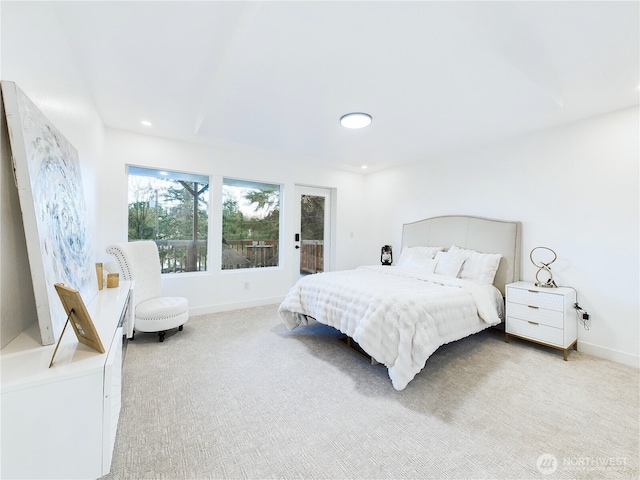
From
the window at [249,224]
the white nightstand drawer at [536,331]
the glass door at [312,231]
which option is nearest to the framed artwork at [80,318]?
the window at [249,224]

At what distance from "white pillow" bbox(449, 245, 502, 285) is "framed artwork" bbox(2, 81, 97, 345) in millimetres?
3680

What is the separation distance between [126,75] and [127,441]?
2647 mm

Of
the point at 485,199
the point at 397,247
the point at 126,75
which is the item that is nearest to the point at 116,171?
the point at 126,75

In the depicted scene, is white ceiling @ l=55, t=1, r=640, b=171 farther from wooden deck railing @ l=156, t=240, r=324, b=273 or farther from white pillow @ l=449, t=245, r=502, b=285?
wooden deck railing @ l=156, t=240, r=324, b=273

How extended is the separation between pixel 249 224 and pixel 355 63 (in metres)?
2.98

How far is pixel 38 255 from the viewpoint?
1146 mm

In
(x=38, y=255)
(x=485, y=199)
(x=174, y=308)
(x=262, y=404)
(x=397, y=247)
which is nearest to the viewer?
(x=38, y=255)

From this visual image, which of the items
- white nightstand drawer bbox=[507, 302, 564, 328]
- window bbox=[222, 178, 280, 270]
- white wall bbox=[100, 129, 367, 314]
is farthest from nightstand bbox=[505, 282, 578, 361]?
window bbox=[222, 178, 280, 270]

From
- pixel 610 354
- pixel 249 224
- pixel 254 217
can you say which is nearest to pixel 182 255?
pixel 249 224

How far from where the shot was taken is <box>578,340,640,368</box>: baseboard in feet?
8.25

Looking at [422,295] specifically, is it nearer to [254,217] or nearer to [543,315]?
[543,315]

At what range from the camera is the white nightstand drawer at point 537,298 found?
2637 millimetres

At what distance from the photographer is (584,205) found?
2848 millimetres

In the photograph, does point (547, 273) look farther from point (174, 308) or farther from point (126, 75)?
point (126, 75)
